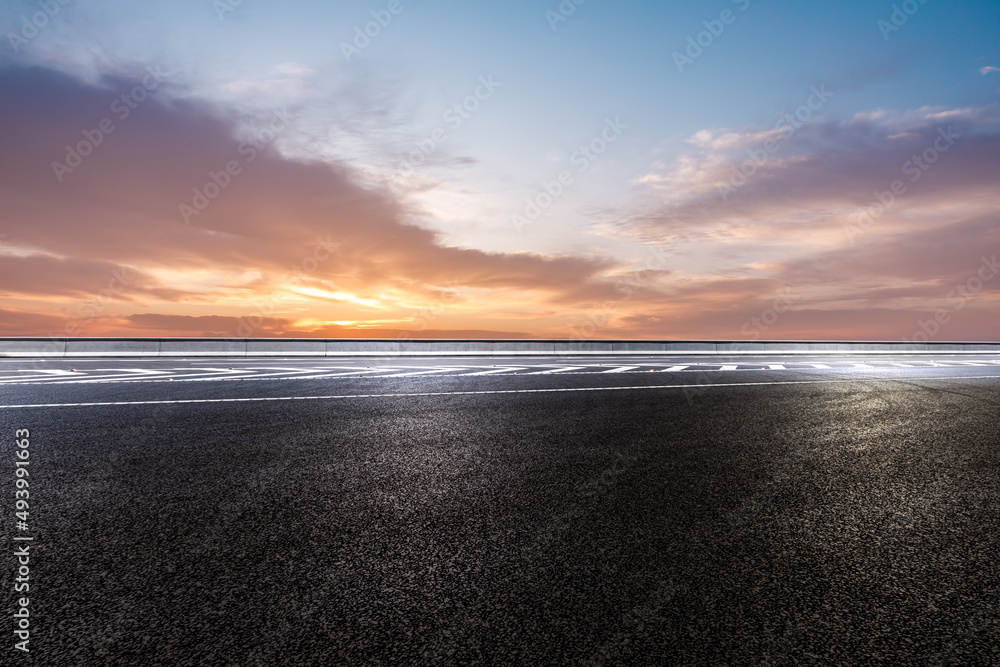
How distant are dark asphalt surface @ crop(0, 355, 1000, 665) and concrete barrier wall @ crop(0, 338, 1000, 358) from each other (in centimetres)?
1778

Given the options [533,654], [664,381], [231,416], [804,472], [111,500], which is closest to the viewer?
[533,654]

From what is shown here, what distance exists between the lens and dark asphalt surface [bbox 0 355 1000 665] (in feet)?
9.53

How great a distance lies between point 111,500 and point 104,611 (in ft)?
7.75

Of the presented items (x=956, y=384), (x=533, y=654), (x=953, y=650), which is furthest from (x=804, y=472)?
(x=956, y=384)

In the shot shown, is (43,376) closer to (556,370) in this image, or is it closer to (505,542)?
(556,370)

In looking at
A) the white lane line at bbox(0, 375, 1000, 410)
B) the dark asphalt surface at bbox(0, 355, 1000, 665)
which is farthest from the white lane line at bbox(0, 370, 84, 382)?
the dark asphalt surface at bbox(0, 355, 1000, 665)

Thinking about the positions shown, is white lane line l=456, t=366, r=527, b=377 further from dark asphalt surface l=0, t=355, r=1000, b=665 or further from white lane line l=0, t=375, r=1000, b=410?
dark asphalt surface l=0, t=355, r=1000, b=665

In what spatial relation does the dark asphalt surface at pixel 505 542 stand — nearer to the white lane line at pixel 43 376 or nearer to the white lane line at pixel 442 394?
the white lane line at pixel 442 394

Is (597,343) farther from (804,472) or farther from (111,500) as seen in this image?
(111,500)

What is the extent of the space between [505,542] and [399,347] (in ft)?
83.1

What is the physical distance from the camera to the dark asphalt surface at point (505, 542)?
9.53 ft

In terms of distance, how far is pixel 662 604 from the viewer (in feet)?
10.7

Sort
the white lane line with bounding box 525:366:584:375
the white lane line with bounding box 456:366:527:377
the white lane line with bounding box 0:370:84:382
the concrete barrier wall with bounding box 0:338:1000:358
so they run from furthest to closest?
the concrete barrier wall with bounding box 0:338:1000:358
the white lane line with bounding box 525:366:584:375
the white lane line with bounding box 456:366:527:377
the white lane line with bounding box 0:370:84:382

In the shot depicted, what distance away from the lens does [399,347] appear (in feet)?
95.7
